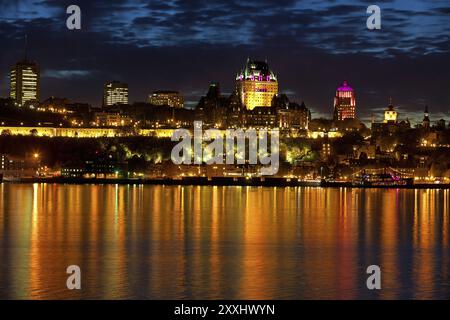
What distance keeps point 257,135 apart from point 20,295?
229ft

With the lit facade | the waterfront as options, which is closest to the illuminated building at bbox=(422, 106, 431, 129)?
the lit facade

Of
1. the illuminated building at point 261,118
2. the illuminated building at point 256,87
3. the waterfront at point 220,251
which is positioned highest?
the illuminated building at point 256,87

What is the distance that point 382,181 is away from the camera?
67.8 m

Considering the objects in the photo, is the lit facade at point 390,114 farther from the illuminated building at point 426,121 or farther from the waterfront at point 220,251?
the waterfront at point 220,251

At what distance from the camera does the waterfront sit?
1647 cm

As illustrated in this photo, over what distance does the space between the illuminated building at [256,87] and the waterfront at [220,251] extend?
2670 inches

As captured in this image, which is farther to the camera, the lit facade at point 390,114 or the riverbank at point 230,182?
the lit facade at point 390,114

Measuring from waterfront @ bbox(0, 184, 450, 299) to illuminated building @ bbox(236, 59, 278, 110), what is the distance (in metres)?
67.8

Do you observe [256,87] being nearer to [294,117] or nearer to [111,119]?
[294,117]

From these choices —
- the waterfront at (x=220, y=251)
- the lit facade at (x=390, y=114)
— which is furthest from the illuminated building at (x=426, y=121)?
the waterfront at (x=220, y=251)

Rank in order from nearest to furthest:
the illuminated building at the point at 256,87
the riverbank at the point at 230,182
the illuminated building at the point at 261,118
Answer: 1. the riverbank at the point at 230,182
2. the illuminated building at the point at 261,118
3. the illuminated building at the point at 256,87

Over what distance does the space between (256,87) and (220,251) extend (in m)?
83.7

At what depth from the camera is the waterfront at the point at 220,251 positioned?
648 inches
